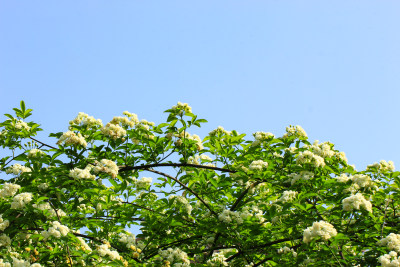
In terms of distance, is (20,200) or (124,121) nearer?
(20,200)

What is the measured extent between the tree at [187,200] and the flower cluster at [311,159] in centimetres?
2

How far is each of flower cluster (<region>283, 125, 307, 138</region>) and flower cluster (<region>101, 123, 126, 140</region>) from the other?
236cm

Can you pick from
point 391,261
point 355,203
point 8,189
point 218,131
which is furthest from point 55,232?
point 391,261

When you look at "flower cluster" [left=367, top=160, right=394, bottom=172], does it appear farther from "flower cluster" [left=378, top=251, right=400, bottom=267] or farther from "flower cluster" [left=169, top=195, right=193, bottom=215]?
"flower cluster" [left=169, top=195, right=193, bottom=215]

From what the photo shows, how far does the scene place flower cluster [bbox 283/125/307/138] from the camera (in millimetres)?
5923

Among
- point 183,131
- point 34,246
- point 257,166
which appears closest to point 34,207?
point 34,246

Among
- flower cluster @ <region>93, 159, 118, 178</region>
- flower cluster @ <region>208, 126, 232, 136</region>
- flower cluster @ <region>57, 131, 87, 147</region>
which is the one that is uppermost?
flower cluster @ <region>208, 126, 232, 136</region>

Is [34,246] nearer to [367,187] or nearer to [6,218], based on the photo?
[6,218]

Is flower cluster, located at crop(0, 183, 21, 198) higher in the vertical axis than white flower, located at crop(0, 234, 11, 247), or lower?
higher

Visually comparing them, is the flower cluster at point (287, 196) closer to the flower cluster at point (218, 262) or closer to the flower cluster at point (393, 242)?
the flower cluster at point (393, 242)

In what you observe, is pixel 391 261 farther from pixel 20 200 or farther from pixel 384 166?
pixel 20 200

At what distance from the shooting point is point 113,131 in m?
5.20

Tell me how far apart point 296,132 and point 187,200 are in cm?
188

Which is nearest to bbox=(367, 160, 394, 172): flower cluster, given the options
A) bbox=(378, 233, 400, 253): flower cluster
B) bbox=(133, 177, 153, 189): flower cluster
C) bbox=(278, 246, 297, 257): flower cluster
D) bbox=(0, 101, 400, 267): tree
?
bbox=(0, 101, 400, 267): tree
